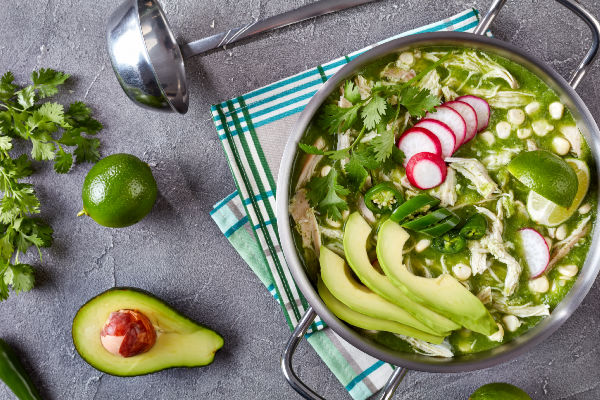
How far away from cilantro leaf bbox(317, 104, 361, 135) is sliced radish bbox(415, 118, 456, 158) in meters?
0.28

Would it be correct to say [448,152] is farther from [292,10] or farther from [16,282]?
[16,282]

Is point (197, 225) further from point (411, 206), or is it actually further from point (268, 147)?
point (411, 206)

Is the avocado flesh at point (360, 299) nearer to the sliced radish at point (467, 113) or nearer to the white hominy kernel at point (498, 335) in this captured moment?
the white hominy kernel at point (498, 335)

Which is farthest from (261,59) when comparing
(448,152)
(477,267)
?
(477,267)

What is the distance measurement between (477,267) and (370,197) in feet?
1.66

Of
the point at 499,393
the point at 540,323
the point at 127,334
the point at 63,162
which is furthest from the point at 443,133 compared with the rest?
the point at 63,162

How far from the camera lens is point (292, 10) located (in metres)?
2.40

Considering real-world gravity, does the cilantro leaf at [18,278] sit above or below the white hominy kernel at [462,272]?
below

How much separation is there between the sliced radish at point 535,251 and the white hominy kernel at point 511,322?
0.18 m

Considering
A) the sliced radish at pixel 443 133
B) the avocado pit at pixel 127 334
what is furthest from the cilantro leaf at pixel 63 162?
the sliced radish at pixel 443 133

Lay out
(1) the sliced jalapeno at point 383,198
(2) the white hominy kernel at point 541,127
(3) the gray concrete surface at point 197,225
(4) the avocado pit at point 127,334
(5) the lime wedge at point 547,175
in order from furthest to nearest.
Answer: (3) the gray concrete surface at point 197,225 < (4) the avocado pit at point 127,334 < (2) the white hominy kernel at point 541,127 < (1) the sliced jalapeno at point 383,198 < (5) the lime wedge at point 547,175

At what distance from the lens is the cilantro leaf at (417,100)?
1.97m

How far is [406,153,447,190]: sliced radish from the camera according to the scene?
6.48 feet

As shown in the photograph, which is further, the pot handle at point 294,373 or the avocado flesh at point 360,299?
the pot handle at point 294,373
